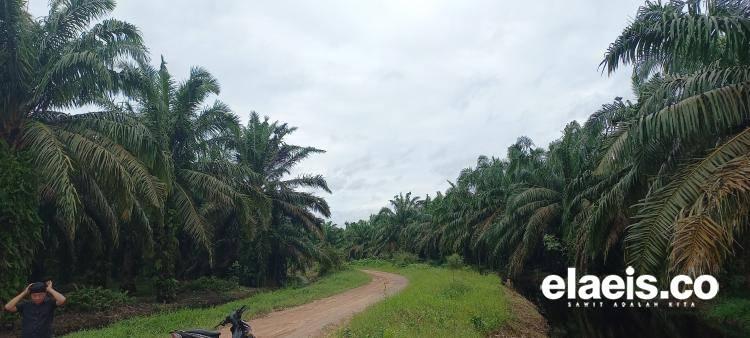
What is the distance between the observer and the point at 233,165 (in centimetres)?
1872

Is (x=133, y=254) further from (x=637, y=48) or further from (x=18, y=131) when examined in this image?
(x=637, y=48)

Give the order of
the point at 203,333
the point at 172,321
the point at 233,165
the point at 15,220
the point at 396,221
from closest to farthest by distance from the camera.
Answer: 1. the point at 203,333
2. the point at 15,220
3. the point at 172,321
4. the point at 233,165
5. the point at 396,221

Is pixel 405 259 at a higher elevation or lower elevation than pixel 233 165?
lower

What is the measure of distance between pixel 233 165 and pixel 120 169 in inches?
311

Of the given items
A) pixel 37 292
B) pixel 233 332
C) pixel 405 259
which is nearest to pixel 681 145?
pixel 233 332

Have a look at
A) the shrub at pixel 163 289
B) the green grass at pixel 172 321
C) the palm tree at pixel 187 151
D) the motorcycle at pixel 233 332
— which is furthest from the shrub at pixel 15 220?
the motorcycle at pixel 233 332

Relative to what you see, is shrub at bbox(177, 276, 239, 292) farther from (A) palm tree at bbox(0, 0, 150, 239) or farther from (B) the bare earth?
(A) palm tree at bbox(0, 0, 150, 239)

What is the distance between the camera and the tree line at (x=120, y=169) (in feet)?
33.6

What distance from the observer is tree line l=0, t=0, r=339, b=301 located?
33.6ft

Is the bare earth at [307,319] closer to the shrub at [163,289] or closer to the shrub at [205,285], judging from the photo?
the shrub at [163,289]

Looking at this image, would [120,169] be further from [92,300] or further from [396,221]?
[396,221]

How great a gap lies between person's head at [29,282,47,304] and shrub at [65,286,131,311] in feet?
25.1

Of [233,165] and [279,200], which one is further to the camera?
[279,200]

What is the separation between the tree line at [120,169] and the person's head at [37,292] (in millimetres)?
4427
